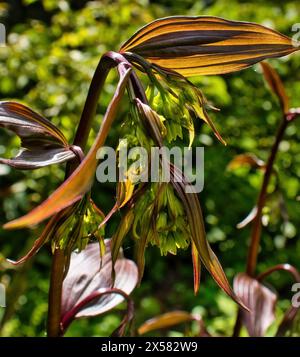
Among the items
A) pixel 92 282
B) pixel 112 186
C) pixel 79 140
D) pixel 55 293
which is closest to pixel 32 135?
pixel 79 140

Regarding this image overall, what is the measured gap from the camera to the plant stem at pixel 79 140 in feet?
2.75

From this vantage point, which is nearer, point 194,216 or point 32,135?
point 194,216

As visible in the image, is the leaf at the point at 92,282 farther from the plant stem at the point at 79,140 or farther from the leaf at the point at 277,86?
the leaf at the point at 277,86

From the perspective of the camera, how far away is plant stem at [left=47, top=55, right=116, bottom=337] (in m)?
0.84

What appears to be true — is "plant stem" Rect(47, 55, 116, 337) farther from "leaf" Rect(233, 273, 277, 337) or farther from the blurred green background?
the blurred green background

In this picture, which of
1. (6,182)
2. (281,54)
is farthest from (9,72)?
(281,54)

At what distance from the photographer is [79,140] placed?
88 centimetres

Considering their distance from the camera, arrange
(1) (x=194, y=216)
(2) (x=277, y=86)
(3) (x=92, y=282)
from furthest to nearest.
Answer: (2) (x=277, y=86)
(3) (x=92, y=282)
(1) (x=194, y=216)

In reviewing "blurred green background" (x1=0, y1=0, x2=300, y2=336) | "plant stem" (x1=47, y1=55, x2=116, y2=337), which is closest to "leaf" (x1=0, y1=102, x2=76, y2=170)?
"plant stem" (x1=47, y1=55, x2=116, y2=337)

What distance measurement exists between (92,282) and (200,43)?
0.56 meters

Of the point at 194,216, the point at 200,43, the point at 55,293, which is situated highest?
the point at 200,43

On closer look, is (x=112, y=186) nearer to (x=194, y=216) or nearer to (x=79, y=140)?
(x=79, y=140)

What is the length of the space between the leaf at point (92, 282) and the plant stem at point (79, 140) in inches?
5.3

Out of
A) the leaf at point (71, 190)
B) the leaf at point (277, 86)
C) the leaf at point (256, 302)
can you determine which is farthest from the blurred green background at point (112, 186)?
the leaf at point (71, 190)
